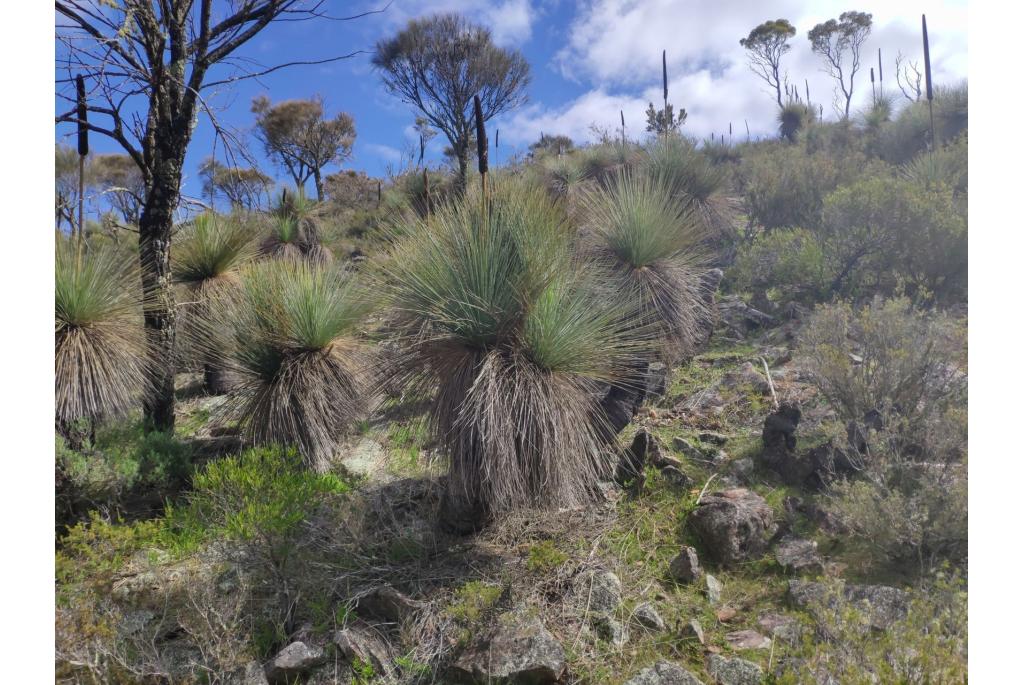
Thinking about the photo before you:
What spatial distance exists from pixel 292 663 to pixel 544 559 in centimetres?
150

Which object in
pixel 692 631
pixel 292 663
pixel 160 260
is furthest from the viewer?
pixel 160 260

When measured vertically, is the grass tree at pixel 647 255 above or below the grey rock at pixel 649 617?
above

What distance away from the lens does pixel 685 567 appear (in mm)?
3736

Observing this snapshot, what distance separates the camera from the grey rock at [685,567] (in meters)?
3.72

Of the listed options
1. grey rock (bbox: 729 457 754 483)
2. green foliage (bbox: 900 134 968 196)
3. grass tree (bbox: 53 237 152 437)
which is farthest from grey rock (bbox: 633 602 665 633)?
green foliage (bbox: 900 134 968 196)

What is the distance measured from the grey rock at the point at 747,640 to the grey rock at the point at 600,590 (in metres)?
0.62

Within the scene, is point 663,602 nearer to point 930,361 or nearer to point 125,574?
point 930,361

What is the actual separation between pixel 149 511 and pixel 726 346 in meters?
6.65

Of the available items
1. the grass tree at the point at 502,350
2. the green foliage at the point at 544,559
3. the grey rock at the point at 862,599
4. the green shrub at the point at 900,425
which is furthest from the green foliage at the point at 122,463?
the green shrub at the point at 900,425

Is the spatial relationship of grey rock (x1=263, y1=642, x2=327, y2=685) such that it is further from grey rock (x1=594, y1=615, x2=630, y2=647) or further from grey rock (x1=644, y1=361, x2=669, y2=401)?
grey rock (x1=644, y1=361, x2=669, y2=401)

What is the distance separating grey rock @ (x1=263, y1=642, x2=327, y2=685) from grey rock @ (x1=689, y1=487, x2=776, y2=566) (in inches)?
99.1

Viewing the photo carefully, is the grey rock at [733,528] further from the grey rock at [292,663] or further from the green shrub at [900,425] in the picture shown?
the grey rock at [292,663]

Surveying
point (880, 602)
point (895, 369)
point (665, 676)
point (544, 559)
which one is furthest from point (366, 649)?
point (895, 369)

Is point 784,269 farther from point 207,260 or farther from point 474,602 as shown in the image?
point 207,260
